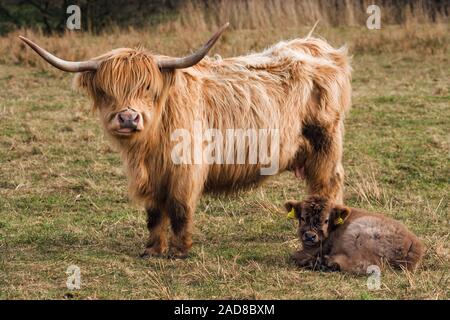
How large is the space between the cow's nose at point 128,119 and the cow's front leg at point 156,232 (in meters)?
0.65

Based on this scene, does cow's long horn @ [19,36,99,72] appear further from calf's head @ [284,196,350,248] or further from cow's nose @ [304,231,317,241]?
cow's nose @ [304,231,317,241]

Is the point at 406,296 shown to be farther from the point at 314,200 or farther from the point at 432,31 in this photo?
the point at 432,31

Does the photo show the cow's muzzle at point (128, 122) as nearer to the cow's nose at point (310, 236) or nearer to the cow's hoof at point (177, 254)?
the cow's hoof at point (177, 254)

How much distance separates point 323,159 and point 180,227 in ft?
3.70

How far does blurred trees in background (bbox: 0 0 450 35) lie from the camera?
1374 cm

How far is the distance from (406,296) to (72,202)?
296 centimetres

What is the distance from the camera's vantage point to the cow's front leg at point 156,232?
5508 millimetres

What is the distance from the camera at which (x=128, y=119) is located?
509 cm

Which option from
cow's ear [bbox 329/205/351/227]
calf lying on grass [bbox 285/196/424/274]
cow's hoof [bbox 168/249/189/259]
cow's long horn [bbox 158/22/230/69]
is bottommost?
cow's hoof [bbox 168/249/189/259]

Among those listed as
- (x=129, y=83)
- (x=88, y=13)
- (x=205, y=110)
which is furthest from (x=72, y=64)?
(x=88, y=13)

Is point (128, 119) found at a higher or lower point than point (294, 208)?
higher

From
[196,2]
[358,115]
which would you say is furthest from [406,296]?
[196,2]

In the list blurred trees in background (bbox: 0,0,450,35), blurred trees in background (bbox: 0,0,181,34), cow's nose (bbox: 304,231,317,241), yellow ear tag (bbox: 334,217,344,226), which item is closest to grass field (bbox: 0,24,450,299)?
cow's nose (bbox: 304,231,317,241)

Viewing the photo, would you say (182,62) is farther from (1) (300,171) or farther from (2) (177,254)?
(1) (300,171)
